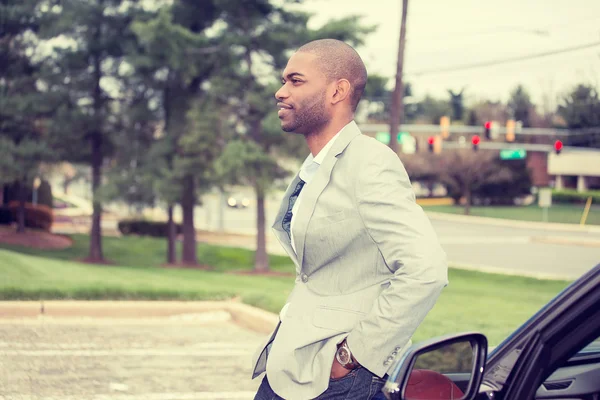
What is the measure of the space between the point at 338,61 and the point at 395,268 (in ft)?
2.07

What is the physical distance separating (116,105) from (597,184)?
5104 cm

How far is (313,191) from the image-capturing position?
86.7 inches

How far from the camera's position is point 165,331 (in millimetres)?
9047

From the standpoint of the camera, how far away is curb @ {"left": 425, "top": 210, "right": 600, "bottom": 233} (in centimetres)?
5179

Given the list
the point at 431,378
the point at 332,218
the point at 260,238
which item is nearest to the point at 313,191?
the point at 332,218

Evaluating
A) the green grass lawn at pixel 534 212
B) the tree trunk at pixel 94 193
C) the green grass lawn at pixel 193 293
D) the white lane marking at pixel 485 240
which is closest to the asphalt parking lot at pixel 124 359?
the green grass lawn at pixel 193 293

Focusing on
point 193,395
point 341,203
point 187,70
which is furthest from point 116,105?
point 341,203

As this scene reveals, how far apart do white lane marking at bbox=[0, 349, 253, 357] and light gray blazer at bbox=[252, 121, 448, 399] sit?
5728mm

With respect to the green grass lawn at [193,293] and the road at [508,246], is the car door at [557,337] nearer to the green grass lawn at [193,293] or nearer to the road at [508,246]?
the green grass lawn at [193,293]

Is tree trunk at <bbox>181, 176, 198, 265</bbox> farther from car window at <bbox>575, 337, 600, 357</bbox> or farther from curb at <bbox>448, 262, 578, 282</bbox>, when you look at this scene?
car window at <bbox>575, 337, 600, 357</bbox>

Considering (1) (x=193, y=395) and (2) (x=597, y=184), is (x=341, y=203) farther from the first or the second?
(2) (x=597, y=184)

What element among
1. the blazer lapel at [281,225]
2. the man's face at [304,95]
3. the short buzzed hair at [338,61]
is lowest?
the blazer lapel at [281,225]

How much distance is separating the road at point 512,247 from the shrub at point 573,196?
12.6 meters

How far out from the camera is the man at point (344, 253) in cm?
201
